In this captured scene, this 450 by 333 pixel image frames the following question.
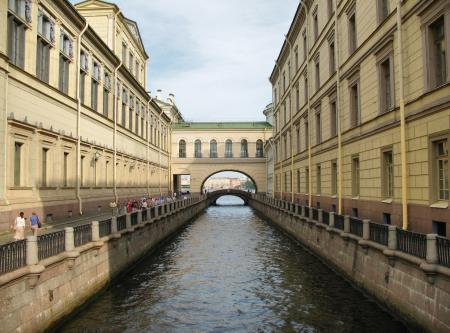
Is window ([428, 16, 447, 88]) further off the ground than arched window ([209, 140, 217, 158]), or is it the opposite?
arched window ([209, 140, 217, 158])

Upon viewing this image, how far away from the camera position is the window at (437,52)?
42.0 feet

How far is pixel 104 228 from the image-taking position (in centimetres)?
1609

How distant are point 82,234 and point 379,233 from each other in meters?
8.81

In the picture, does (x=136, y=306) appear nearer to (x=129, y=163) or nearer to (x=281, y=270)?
(x=281, y=270)

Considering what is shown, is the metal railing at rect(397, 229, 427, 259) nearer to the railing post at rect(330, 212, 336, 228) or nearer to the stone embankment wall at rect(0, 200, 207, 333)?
the railing post at rect(330, 212, 336, 228)

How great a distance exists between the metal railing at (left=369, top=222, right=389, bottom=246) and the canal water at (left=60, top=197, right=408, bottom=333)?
6.00 feet

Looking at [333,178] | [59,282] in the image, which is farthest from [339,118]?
[59,282]

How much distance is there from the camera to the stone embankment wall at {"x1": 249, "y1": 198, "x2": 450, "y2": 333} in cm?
923

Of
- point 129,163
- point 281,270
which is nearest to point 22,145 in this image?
point 281,270

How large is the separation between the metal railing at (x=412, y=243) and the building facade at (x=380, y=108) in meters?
1.66

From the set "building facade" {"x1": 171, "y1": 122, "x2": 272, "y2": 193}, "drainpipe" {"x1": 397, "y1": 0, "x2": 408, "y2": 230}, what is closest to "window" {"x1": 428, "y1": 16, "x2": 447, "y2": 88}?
"drainpipe" {"x1": 397, "y1": 0, "x2": 408, "y2": 230}

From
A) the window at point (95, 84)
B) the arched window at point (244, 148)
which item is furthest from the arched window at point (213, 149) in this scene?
the window at point (95, 84)

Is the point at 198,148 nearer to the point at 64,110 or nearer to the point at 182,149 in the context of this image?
the point at 182,149

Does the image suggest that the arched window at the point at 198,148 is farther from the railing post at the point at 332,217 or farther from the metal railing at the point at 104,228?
the metal railing at the point at 104,228
